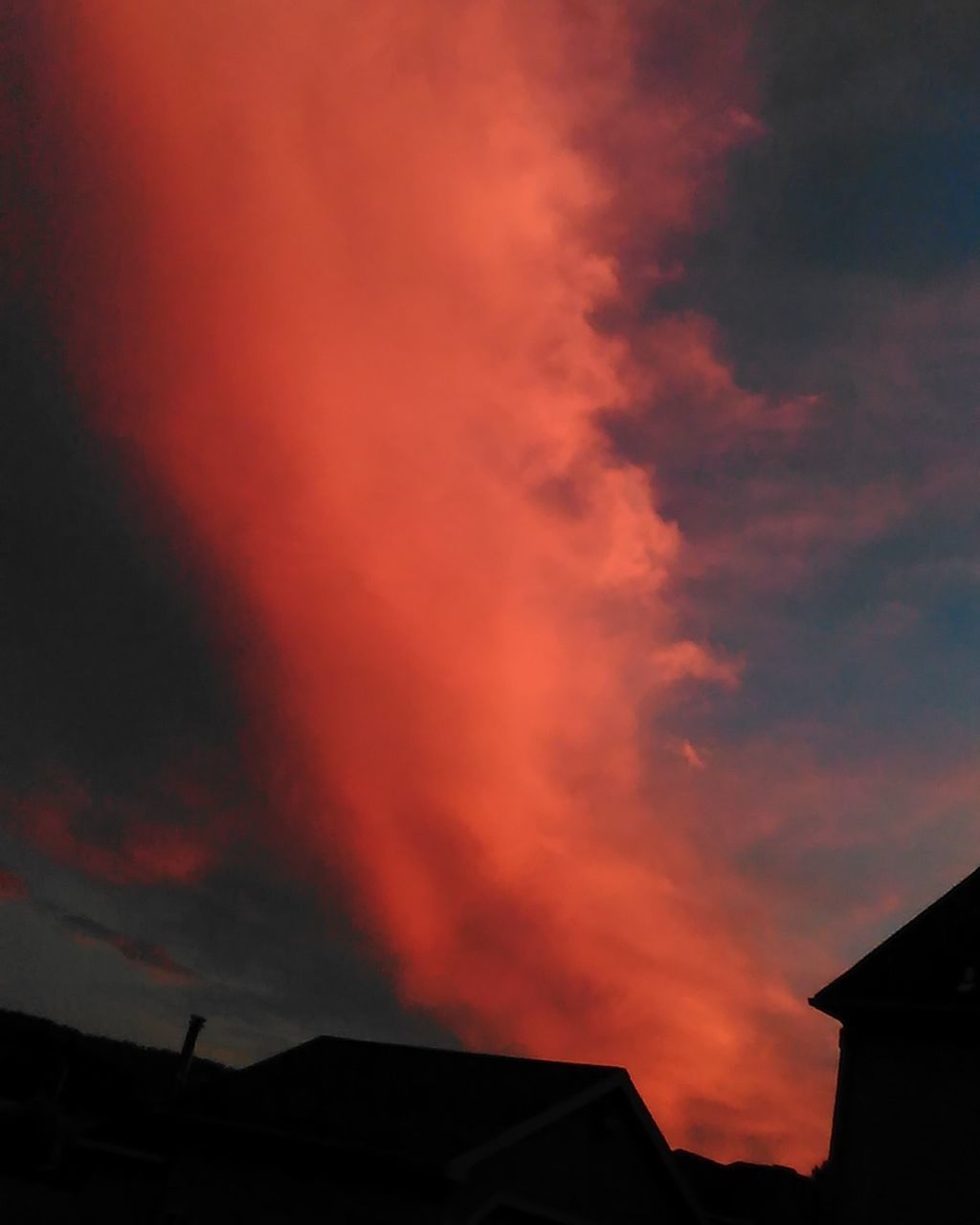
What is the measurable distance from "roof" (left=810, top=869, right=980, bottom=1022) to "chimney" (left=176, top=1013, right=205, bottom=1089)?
22255 mm

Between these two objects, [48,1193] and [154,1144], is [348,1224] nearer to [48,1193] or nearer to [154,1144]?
[48,1193]

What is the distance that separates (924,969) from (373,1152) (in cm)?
987

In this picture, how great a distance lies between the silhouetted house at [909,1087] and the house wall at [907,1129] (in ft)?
0.05

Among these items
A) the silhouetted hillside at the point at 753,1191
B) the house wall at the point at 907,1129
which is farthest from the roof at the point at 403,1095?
the silhouetted hillside at the point at 753,1191

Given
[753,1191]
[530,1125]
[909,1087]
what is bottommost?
[530,1125]

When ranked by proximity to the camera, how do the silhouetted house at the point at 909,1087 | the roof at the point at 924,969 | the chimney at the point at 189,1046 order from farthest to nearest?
the chimney at the point at 189,1046 → the roof at the point at 924,969 → the silhouetted house at the point at 909,1087

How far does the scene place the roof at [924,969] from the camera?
15516mm

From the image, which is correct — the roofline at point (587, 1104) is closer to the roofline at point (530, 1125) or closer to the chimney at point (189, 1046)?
the roofline at point (530, 1125)

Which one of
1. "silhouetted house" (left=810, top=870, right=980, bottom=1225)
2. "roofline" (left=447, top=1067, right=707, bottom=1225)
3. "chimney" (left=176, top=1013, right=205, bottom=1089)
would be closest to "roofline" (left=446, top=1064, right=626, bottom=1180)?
"roofline" (left=447, top=1067, right=707, bottom=1225)

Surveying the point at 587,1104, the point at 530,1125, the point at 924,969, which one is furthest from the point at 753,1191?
the point at 924,969

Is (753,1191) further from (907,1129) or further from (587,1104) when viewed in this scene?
(907,1129)

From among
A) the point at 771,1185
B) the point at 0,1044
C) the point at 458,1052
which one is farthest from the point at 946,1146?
the point at 0,1044

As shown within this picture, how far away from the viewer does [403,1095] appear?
20.6 metres

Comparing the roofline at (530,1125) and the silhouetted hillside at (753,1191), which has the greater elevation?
the silhouetted hillside at (753,1191)
